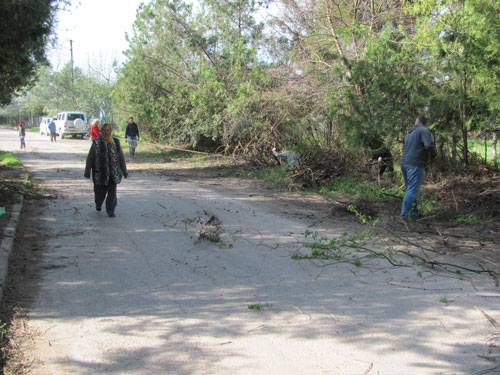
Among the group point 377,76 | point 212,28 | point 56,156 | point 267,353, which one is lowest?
point 267,353

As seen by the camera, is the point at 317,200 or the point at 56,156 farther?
the point at 56,156

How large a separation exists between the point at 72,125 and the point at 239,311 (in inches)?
1346

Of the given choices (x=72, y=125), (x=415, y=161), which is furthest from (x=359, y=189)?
(x=72, y=125)

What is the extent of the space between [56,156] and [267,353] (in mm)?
19219

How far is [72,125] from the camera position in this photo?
34.5 metres

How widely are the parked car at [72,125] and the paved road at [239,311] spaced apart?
3040 cm

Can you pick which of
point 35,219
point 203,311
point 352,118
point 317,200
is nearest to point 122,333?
point 203,311

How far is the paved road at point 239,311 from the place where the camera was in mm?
3176

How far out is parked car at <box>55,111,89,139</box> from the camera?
34438mm

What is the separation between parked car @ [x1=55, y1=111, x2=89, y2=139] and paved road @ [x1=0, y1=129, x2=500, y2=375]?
30.4m

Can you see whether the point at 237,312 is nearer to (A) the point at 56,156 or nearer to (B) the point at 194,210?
(B) the point at 194,210

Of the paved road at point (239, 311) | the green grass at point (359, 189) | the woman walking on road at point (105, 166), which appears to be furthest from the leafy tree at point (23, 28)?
the green grass at point (359, 189)

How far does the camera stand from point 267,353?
328 cm

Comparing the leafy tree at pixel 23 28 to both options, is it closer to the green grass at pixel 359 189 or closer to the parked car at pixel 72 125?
the green grass at pixel 359 189
